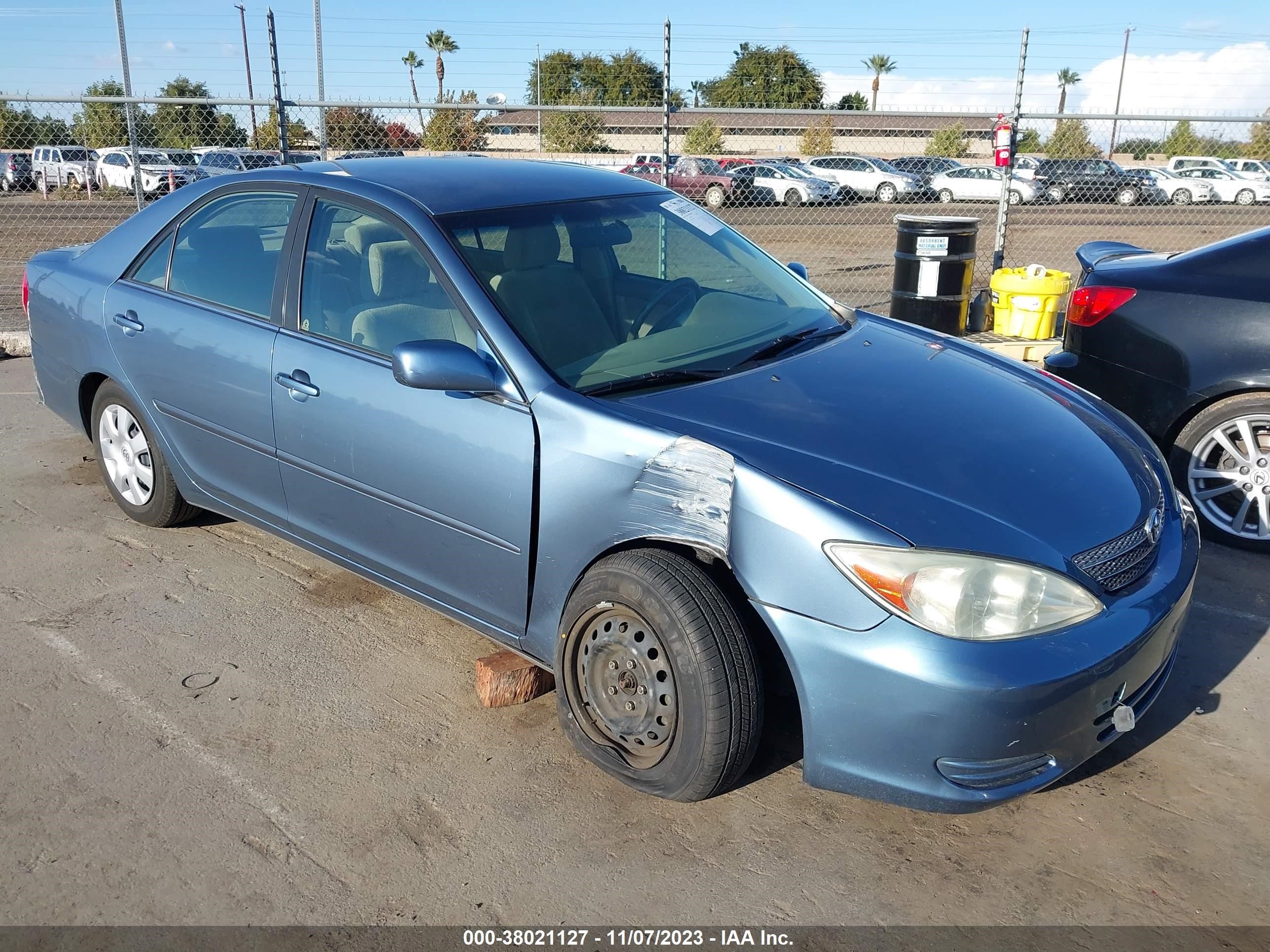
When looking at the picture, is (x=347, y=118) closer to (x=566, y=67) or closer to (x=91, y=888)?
(x=91, y=888)

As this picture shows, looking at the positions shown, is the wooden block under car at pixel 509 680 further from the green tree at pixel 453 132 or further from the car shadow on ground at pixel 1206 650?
the green tree at pixel 453 132

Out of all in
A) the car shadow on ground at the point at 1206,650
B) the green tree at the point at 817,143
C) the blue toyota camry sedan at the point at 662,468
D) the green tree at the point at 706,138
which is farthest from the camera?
the green tree at the point at 817,143

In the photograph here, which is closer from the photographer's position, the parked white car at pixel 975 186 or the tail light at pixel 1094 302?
the tail light at pixel 1094 302

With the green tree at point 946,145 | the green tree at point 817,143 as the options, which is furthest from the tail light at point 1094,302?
the green tree at point 946,145

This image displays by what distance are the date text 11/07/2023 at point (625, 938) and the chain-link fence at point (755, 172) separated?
6229 mm

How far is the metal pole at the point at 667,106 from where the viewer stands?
8047 millimetres

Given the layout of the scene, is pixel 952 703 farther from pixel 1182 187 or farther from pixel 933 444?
pixel 1182 187

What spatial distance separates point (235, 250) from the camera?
4.11 metres

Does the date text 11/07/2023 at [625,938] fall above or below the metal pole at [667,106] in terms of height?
below

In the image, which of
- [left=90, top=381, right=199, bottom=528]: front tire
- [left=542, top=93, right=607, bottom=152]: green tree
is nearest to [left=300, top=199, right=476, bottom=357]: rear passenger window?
[left=90, top=381, right=199, bottom=528]: front tire

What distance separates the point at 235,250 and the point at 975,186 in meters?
29.8

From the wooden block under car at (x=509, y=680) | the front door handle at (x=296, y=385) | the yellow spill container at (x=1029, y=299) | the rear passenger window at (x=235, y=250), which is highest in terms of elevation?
the rear passenger window at (x=235, y=250)

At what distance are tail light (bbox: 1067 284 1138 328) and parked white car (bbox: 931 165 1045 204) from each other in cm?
2660

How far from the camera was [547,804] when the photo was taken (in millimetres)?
2969
